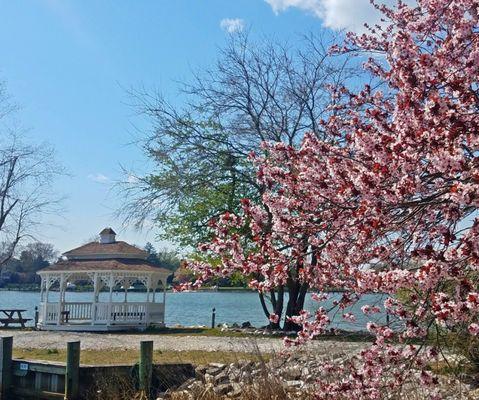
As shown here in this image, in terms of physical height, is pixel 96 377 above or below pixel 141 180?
below

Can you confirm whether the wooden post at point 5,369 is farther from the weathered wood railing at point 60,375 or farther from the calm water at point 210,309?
the calm water at point 210,309

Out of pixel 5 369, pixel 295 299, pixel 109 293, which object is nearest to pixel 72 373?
pixel 5 369

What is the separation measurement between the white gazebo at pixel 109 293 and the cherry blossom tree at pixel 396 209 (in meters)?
18.0

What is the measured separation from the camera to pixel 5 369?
11953 mm

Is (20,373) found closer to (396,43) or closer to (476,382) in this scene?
(476,382)

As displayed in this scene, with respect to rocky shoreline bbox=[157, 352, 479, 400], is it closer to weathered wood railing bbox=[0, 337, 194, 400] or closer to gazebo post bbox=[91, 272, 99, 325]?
weathered wood railing bbox=[0, 337, 194, 400]

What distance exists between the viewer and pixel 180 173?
69.4 ft

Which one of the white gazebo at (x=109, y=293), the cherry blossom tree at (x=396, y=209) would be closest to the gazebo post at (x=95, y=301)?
the white gazebo at (x=109, y=293)

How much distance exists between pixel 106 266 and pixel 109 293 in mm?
1088

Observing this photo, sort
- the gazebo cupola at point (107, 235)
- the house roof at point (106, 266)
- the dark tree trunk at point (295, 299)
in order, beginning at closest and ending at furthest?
the dark tree trunk at point (295, 299) < the house roof at point (106, 266) < the gazebo cupola at point (107, 235)

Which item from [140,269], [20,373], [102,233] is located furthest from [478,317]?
[102,233]

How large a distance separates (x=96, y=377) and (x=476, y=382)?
620 cm

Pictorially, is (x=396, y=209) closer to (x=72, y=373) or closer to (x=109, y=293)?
(x=72, y=373)

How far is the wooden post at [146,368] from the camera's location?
35.3ft
